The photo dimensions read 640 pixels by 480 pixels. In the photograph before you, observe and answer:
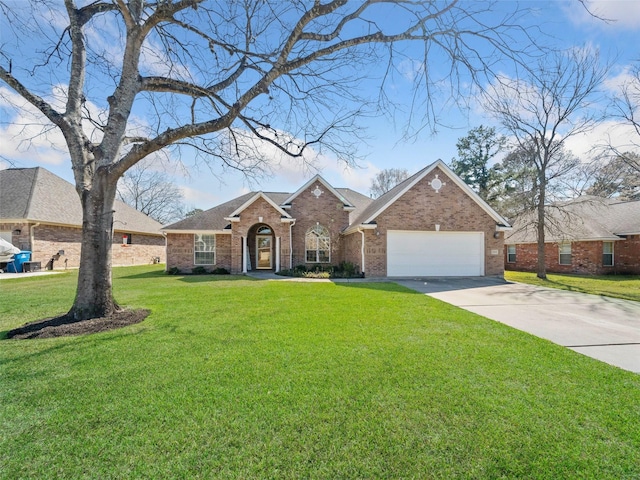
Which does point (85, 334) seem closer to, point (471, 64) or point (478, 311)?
point (478, 311)

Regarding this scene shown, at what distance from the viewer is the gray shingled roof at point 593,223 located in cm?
1797

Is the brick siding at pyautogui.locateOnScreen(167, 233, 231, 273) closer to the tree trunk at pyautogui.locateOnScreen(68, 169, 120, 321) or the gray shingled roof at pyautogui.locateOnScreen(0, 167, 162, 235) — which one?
the gray shingled roof at pyautogui.locateOnScreen(0, 167, 162, 235)

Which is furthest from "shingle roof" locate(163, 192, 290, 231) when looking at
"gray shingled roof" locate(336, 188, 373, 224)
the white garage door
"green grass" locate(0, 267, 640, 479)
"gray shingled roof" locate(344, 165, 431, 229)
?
"green grass" locate(0, 267, 640, 479)

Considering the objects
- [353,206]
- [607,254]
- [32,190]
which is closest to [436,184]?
[353,206]

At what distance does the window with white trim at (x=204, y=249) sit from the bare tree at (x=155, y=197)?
27.2 m

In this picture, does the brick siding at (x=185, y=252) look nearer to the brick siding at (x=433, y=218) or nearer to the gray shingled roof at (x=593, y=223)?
the brick siding at (x=433, y=218)

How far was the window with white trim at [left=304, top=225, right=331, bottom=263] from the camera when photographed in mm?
19062

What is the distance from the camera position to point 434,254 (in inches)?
617

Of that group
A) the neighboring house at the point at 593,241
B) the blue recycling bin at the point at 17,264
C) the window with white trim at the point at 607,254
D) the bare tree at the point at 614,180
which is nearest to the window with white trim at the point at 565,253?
the neighboring house at the point at 593,241

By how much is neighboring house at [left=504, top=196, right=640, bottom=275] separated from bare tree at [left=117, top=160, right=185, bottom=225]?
144 feet

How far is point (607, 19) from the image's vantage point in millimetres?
5102

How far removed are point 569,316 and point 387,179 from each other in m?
38.6

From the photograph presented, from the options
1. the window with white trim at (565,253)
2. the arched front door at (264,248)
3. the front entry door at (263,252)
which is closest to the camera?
the window with white trim at (565,253)

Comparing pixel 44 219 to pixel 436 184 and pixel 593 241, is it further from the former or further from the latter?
pixel 593 241
